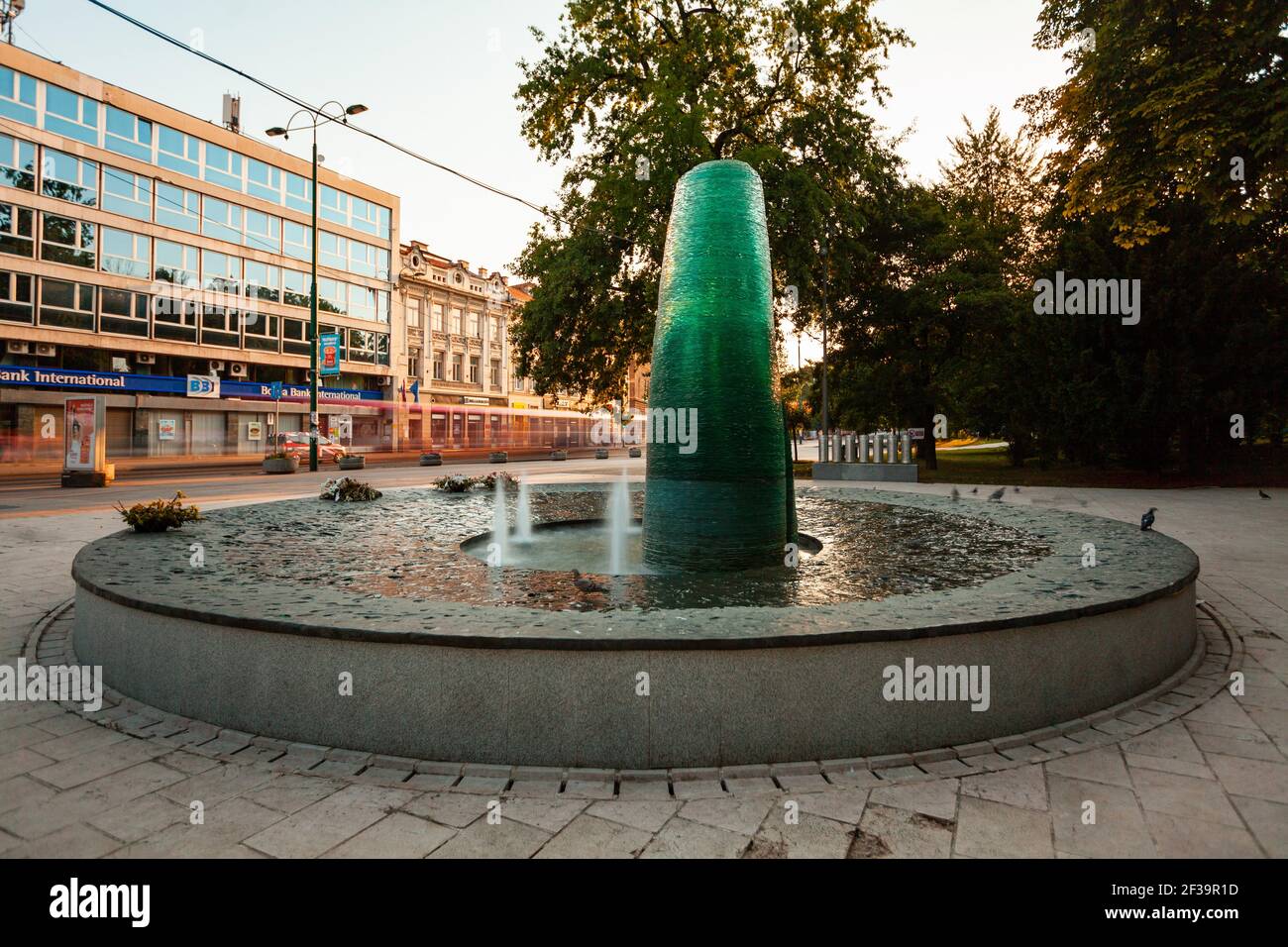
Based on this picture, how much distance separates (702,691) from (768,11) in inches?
1067

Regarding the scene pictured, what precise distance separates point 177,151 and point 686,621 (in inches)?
1802

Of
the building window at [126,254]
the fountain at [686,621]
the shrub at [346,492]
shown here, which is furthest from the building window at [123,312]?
the fountain at [686,621]

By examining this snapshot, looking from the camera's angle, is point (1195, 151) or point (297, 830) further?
point (1195, 151)

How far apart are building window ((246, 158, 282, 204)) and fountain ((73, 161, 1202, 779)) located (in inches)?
1693

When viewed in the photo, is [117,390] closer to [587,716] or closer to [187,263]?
[187,263]

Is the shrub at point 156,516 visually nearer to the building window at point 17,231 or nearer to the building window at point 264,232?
the building window at point 17,231

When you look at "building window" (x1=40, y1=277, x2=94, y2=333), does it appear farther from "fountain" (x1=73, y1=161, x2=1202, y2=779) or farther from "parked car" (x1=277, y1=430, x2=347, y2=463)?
"fountain" (x1=73, y1=161, x2=1202, y2=779)

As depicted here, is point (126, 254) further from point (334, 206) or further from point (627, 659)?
point (627, 659)

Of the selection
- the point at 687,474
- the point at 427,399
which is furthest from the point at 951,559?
the point at 427,399

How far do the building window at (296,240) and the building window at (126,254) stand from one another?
884 centimetres

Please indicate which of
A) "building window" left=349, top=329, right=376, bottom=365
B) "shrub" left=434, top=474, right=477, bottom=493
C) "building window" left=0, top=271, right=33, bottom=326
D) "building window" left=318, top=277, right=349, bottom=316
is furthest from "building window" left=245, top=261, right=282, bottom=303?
"shrub" left=434, top=474, right=477, bottom=493

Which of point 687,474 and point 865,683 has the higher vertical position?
point 687,474

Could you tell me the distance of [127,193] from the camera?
35.3 metres

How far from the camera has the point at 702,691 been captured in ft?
12.0
